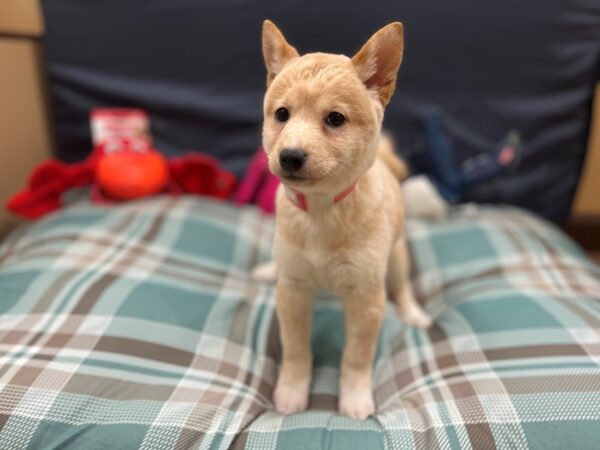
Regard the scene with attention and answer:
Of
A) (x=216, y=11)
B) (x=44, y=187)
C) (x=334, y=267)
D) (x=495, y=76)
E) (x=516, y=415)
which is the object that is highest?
(x=216, y=11)

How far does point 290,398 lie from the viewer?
0.94 metres

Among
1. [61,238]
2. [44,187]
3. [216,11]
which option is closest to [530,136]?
[216,11]

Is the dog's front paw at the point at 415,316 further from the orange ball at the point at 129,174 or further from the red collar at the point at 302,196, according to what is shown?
the orange ball at the point at 129,174

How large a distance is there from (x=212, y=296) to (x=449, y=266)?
696mm

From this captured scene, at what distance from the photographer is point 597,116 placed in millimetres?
1805

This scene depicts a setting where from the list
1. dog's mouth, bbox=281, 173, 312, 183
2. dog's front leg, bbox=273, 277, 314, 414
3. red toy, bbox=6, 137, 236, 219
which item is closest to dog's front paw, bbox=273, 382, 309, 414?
dog's front leg, bbox=273, 277, 314, 414

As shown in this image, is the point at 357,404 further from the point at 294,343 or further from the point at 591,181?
the point at 591,181

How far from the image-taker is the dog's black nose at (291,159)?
0.68 meters

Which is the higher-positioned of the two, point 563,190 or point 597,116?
point 597,116

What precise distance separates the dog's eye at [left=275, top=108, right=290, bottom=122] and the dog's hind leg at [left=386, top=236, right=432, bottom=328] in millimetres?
528

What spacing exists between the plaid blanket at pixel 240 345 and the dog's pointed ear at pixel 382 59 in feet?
1.88

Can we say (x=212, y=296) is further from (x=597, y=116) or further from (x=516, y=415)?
(x=597, y=116)

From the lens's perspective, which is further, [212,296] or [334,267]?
[212,296]

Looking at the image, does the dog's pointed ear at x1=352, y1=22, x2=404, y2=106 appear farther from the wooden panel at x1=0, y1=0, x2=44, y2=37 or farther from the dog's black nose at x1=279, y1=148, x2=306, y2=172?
the wooden panel at x1=0, y1=0, x2=44, y2=37
